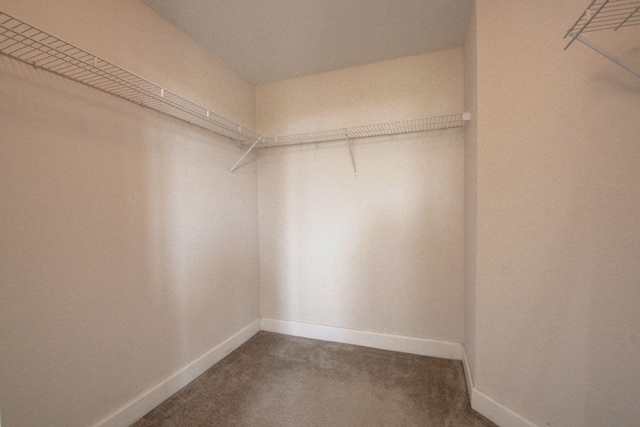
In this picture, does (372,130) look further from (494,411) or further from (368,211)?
(494,411)

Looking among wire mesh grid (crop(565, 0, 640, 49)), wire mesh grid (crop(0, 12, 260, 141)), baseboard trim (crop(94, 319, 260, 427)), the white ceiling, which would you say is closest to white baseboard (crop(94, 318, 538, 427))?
baseboard trim (crop(94, 319, 260, 427))

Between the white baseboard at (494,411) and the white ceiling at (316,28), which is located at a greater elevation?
the white ceiling at (316,28)

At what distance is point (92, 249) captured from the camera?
1.26 metres

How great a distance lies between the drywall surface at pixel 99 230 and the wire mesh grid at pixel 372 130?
69 centimetres

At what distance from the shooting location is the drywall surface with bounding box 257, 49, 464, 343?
6.50 ft

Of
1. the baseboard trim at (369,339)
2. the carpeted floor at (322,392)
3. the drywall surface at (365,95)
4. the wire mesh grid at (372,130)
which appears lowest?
the carpeted floor at (322,392)

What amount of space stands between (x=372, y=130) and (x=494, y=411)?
2.04 m

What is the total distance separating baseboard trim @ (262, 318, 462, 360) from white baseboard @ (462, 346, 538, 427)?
42cm

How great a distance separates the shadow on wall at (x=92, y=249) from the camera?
3.35 feet

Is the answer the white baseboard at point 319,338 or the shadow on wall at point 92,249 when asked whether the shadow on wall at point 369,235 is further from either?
the shadow on wall at point 92,249

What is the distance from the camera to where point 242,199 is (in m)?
2.36

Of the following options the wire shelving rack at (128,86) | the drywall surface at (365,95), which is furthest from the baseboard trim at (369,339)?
the drywall surface at (365,95)

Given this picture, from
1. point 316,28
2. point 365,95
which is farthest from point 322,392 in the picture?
point 316,28

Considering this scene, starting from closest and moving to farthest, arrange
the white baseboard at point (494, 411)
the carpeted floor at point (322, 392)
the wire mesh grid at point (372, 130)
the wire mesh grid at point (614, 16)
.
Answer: the wire mesh grid at point (614, 16) → the white baseboard at point (494, 411) → the carpeted floor at point (322, 392) → the wire mesh grid at point (372, 130)
